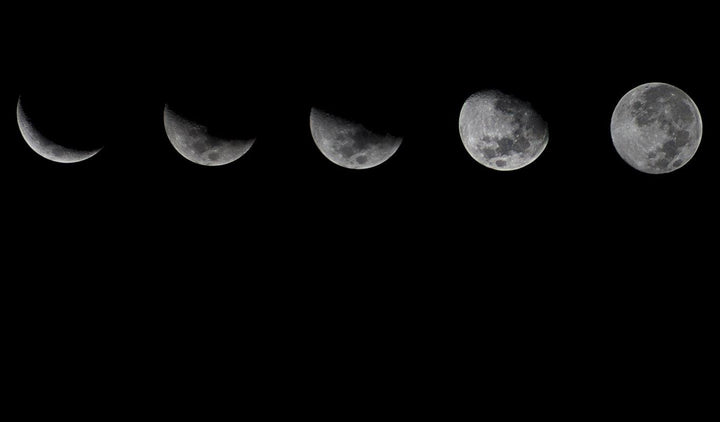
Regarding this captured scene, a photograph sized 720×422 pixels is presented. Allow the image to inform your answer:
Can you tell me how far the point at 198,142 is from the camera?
5316 mm

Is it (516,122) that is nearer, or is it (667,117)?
(516,122)

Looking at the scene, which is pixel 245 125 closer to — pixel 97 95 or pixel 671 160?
pixel 97 95

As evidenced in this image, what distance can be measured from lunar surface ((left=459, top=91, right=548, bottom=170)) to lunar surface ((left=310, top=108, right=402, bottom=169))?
68 cm

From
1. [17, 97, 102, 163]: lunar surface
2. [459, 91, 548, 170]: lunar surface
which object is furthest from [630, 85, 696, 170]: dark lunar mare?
[17, 97, 102, 163]: lunar surface

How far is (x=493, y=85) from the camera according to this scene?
17.5 feet

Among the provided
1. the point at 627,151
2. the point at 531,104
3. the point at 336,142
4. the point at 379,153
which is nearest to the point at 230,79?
the point at 336,142

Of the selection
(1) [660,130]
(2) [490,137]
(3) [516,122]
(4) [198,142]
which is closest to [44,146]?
(4) [198,142]

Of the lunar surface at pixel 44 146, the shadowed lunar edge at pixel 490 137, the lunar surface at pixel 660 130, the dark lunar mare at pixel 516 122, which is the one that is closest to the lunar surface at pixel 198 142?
the shadowed lunar edge at pixel 490 137

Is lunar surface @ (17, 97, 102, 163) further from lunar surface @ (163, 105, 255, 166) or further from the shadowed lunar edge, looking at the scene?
lunar surface @ (163, 105, 255, 166)

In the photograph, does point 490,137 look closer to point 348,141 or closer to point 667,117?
point 348,141

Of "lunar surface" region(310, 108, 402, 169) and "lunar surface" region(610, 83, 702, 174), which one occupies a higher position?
"lunar surface" region(310, 108, 402, 169)

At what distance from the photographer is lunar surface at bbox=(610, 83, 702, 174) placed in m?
5.41

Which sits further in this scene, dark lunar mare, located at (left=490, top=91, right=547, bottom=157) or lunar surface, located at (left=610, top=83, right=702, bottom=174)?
lunar surface, located at (left=610, top=83, right=702, bottom=174)

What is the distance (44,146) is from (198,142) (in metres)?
1.36
